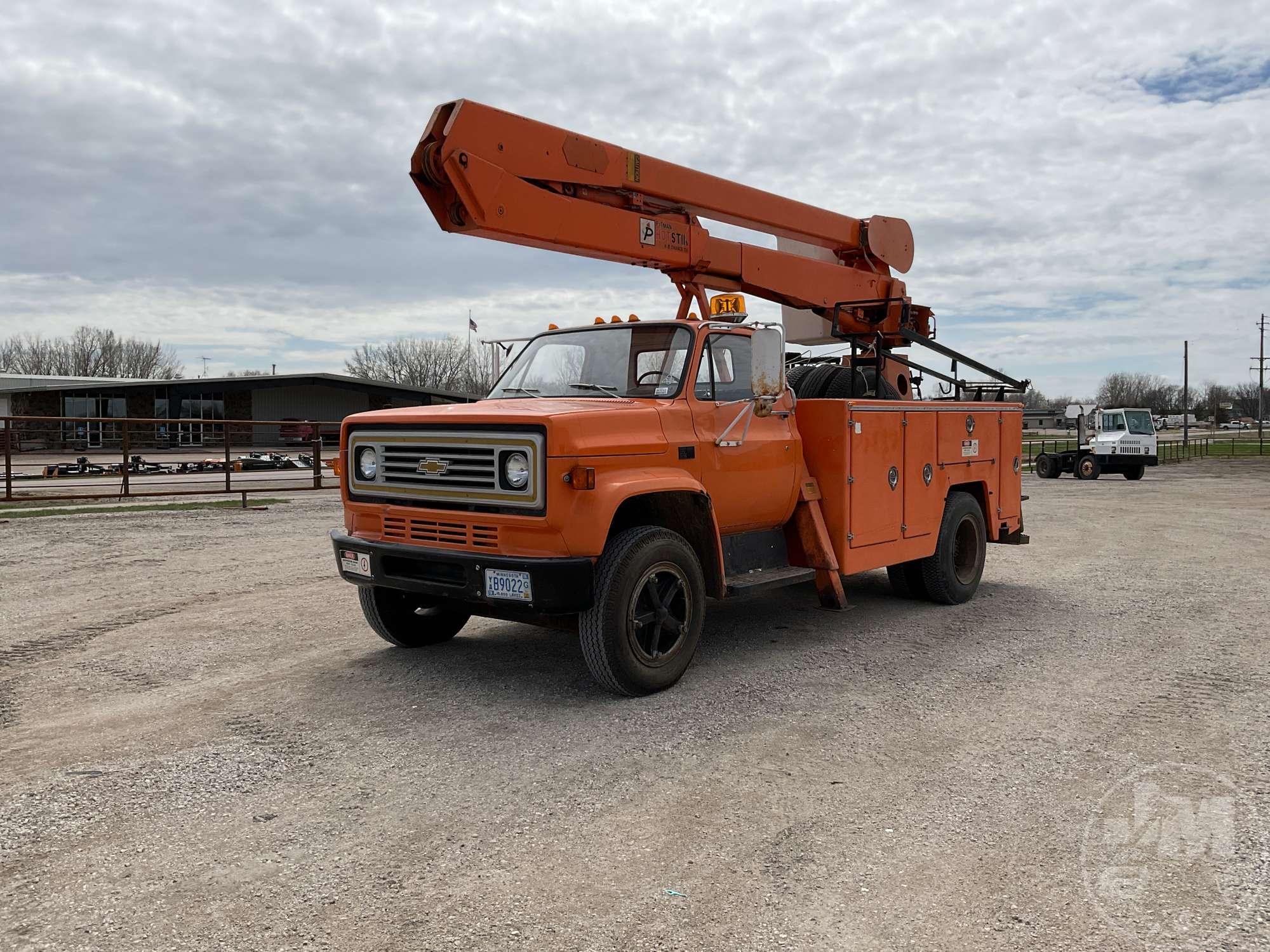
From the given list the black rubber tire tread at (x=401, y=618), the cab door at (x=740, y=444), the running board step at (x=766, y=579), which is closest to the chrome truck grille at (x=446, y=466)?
the black rubber tire tread at (x=401, y=618)

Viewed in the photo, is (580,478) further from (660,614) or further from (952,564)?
(952,564)

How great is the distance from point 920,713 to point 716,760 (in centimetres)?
138

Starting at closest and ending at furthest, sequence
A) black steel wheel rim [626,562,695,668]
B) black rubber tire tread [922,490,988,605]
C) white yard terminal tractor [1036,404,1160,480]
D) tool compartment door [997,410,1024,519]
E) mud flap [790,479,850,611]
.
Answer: black steel wheel rim [626,562,695,668] → mud flap [790,479,850,611] → black rubber tire tread [922,490,988,605] → tool compartment door [997,410,1024,519] → white yard terminal tractor [1036,404,1160,480]

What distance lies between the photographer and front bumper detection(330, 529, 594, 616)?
5.00m

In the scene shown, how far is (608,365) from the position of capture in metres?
6.26

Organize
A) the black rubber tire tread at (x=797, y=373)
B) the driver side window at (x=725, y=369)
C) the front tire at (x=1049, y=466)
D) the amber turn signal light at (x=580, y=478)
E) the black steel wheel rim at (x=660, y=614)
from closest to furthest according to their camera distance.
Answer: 1. the amber turn signal light at (x=580, y=478)
2. the black steel wheel rim at (x=660, y=614)
3. the driver side window at (x=725, y=369)
4. the black rubber tire tread at (x=797, y=373)
5. the front tire at (x=1049, y=466)

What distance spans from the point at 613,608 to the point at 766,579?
1.60m

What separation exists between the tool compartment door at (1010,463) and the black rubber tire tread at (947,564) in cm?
84

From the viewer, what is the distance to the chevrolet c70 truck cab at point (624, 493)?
5094mm

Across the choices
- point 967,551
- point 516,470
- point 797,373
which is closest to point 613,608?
point 516,470

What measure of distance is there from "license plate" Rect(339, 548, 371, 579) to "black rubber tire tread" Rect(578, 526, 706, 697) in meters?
1.40

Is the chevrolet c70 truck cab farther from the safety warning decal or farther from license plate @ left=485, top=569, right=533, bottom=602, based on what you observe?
the safety warning decal

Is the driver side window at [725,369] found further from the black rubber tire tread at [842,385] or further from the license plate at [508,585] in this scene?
the black rubber tire tread at [842,385]

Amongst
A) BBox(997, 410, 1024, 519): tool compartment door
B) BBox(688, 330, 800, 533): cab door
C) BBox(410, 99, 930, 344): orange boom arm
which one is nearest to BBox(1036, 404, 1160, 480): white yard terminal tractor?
BBox(997, 410, 1024, 519): tool compartment door
